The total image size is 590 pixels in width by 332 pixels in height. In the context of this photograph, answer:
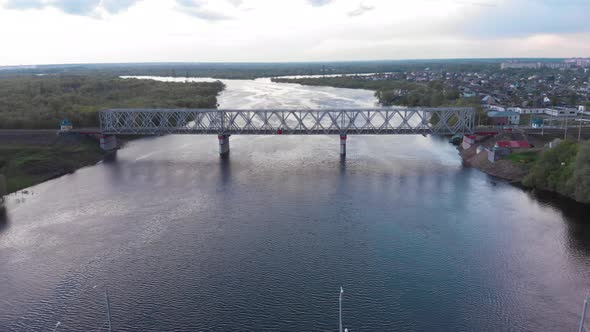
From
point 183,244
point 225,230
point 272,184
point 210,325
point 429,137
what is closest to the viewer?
point 210,325

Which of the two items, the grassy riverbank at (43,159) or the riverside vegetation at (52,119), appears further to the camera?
the riverside vegetation at (52,119)

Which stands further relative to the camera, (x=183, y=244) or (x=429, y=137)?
(x=429, y=137)

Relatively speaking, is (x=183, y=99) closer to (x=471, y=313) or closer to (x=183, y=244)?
(x=183, y=244)

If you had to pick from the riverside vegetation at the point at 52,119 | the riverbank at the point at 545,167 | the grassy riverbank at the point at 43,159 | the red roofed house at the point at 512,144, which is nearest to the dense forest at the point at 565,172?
the riverbank at the point at 545,167

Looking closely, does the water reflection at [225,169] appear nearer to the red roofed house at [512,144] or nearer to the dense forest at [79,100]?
the dense forest at [79,100]

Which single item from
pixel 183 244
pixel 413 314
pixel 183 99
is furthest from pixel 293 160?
pixel 183 99

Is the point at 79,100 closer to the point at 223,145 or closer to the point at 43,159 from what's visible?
the point at 43,159
